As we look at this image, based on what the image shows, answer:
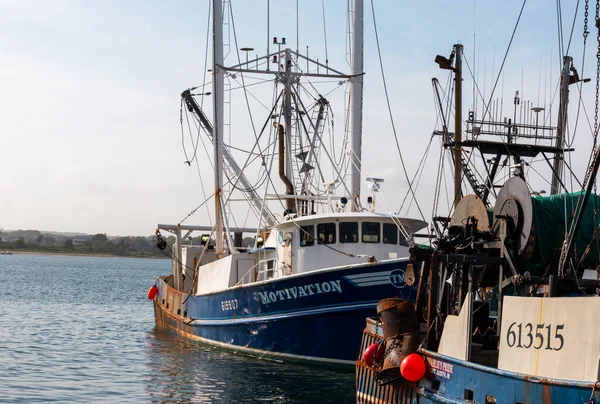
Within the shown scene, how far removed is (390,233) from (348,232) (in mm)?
1053

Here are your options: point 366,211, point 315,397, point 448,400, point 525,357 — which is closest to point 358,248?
point 366,211

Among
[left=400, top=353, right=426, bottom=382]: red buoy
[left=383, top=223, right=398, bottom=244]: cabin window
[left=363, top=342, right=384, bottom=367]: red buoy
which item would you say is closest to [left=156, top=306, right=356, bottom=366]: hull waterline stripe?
[left=383, top=223, right=398, bottom=244]: cabin window

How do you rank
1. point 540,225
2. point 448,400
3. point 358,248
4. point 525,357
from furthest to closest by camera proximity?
point 358,248, point 540,225, point 448,400, point 525,357

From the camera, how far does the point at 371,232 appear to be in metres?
20.3

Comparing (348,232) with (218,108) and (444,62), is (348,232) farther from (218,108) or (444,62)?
(444,62)

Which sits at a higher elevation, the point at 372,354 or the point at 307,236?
the point at 307,236

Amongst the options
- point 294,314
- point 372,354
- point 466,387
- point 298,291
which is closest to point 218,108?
point 298,291

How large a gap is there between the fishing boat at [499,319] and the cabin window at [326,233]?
5215mm

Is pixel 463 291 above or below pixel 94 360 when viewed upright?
above

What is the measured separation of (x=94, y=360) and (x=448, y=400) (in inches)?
518

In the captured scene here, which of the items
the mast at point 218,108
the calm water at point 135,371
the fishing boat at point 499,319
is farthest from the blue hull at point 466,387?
the mast at point 218,108

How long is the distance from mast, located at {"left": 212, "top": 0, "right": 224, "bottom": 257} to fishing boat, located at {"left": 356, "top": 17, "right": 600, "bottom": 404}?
10.6 metres

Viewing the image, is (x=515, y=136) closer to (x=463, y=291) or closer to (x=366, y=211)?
(x=366, y=211)

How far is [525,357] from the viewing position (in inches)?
402
